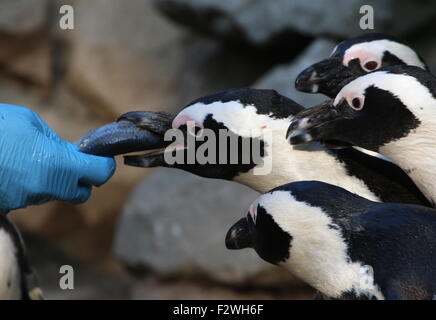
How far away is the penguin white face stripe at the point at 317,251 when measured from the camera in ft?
3.20

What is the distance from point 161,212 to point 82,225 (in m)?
1.02

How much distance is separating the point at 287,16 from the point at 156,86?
3.14 ft

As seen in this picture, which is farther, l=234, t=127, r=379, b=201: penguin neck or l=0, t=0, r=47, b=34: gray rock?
l=0, t=0, r=47, b=34: gray rock

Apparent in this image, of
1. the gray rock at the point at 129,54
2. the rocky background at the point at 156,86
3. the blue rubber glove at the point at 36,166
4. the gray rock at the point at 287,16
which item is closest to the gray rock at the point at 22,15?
the rocky background at the point at 156,86

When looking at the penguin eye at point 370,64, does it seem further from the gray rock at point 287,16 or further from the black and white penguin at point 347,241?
the gray rock at point 287,16

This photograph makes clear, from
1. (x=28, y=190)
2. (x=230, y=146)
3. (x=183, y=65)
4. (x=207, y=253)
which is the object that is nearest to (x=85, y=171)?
(x=28, y=190)

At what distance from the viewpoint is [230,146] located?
4.12ft

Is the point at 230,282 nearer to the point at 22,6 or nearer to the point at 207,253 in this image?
the point at 207,253

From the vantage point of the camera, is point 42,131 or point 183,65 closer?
point 42,131

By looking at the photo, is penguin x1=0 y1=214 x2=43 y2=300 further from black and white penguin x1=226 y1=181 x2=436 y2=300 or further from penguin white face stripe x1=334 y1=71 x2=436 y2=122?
penguin white face stripe x1=334 y1=71 x2=436 y2=122

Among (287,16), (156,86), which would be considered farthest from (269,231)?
(156,86)

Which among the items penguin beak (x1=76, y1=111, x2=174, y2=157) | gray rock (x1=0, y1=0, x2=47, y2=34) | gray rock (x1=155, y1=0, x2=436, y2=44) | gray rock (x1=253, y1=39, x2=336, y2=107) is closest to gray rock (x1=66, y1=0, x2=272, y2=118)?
gray rock (x1=0, y1=0, x2=47, y2=34)

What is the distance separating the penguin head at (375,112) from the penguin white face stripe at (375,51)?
0.25 meters

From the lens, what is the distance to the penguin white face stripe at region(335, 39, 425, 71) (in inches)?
55.9
